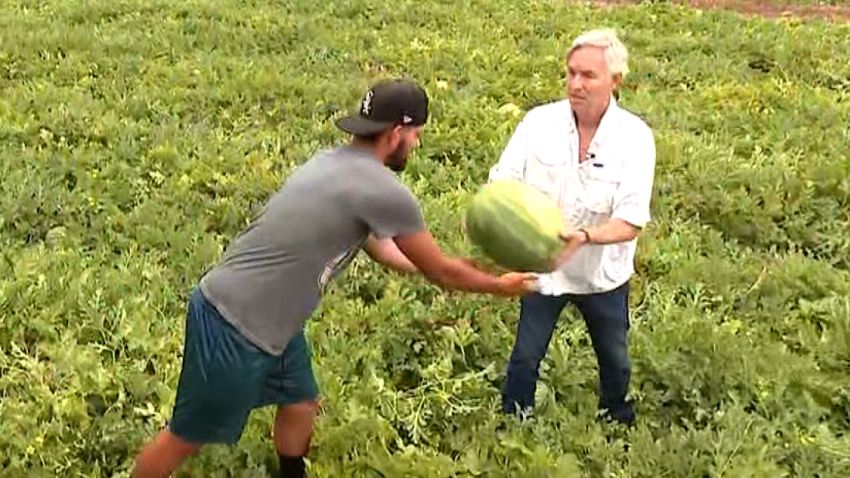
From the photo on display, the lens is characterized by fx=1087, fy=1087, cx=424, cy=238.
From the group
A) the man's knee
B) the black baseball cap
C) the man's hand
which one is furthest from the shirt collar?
the man's knee

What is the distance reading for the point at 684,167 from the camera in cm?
733

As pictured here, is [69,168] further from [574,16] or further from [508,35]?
[574,16]

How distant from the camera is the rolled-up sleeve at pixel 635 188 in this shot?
12.4 ft

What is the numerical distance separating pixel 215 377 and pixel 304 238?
1.79 ft

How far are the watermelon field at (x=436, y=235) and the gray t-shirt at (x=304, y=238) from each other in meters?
0.91

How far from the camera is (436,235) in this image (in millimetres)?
6238

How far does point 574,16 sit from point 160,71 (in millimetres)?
4833

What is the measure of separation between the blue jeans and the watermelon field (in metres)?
0.12

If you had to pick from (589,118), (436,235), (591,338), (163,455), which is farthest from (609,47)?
(436,235)

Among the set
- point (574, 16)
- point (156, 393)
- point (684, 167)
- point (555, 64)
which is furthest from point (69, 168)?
point (574, 16)

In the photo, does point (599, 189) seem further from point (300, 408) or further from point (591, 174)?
point (300, 408)

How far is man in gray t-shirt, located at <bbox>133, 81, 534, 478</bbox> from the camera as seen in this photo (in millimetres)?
3307

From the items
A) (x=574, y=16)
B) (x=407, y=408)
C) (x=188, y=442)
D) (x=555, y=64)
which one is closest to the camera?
(x=188, y=442)

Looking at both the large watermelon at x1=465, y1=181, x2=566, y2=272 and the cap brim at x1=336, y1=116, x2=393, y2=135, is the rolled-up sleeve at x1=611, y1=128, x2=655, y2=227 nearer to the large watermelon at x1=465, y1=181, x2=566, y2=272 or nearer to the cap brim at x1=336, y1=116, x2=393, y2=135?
the large watermelon at x1=465, y1=181, x2=566, y2=272
